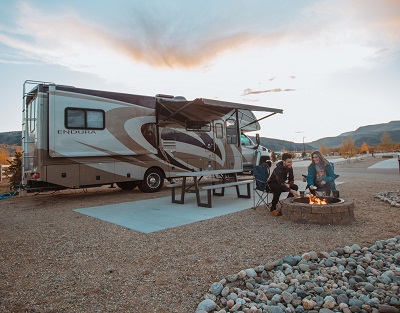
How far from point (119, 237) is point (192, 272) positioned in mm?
1650

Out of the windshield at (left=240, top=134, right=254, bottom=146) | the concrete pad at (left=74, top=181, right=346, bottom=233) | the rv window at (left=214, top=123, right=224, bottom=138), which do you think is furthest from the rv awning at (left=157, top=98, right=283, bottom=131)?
the concrete pad at (left=74, top=181, right=346, bottom=233)

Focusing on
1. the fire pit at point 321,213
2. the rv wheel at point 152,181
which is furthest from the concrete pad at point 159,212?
the fire pit at point 321,213

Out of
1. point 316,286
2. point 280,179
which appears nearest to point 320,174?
point 280,179

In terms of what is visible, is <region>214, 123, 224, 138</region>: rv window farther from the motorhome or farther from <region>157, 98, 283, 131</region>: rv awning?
<region>157, 98, 283, 131</region>: rv awning

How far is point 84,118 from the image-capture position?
24.6 feet

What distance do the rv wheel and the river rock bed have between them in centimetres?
606

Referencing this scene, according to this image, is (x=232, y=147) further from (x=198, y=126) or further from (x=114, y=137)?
(x=114, y=137)

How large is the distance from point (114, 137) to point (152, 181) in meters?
1.75

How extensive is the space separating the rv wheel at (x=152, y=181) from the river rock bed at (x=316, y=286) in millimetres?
6065

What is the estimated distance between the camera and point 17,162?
1023 centimetres

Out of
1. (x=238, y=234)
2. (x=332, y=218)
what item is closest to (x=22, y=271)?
(x=238, y=234)

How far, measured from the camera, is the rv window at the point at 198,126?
9547mm

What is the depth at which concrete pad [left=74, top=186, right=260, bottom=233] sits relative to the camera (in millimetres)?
4938

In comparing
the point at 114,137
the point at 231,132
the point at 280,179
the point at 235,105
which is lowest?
the point at 280,179
